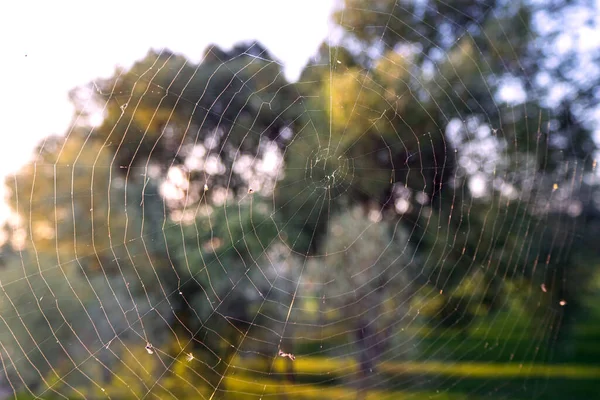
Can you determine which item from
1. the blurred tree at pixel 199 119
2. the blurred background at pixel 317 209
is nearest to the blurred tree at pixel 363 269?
the blurred background at pixel 317 209

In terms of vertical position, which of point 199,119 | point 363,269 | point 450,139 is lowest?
point 363,269

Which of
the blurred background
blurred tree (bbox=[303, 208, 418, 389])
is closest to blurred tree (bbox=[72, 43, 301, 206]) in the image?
the blurred background

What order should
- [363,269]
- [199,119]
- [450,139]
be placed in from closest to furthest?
[199,119] < [450,139] < [363,269]

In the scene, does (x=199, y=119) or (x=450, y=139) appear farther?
(x=450, y=139)

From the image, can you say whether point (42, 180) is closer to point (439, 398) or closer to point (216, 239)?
point (216, 239)

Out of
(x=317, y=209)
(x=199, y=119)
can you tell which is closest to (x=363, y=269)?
(x=317, y=209)

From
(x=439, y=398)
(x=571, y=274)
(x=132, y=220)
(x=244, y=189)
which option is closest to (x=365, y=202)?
(x=244, y=189)

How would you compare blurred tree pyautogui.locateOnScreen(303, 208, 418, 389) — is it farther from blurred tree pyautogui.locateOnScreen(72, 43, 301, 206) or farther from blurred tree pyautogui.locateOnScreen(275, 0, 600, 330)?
blurred tree pyautogui.locateOnScreen(72, 43, 301, 206)

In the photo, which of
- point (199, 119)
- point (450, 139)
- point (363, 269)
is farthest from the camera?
point (363, 269)

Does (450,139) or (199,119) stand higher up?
(450,139)

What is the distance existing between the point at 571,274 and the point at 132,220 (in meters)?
5.23

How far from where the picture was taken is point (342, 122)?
365cm

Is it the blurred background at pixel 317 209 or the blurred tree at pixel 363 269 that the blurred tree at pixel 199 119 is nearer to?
the blurred background at pixel 317 209

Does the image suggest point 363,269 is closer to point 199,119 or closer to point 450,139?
point 450,139
